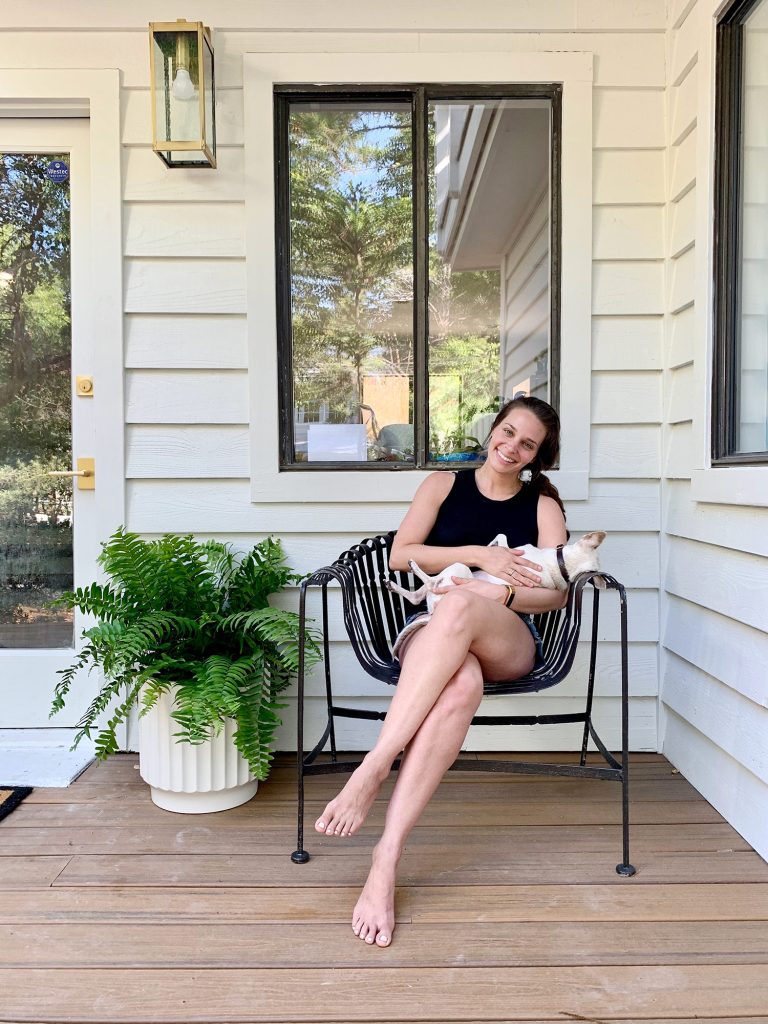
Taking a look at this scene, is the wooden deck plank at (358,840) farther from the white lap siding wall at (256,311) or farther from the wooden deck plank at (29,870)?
the white lap siding wall at (256,311)

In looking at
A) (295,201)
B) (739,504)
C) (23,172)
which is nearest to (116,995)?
(739,504)

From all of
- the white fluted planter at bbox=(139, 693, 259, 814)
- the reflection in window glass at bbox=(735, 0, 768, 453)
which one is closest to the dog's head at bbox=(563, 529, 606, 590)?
the reflection in window glass at bbox=(735, 0, 768, 453)

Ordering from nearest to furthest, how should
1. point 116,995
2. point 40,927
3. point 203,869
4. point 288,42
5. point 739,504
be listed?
1. point 116,995
2. point 40,927
3. point 203,869
4. point 739,504
5. point 288,42

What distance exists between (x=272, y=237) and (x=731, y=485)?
1619 mm

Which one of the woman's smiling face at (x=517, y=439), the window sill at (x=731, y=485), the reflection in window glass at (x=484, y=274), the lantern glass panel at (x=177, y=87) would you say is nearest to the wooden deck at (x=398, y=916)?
the window sill at (x=731, y=485)

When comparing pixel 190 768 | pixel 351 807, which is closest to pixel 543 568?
pixel 351 807

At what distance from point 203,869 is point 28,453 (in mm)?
1571

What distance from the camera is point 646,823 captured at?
2.04 m

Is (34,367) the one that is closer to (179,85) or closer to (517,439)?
(179,85)

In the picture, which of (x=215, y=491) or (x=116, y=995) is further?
(x=215, y=491)

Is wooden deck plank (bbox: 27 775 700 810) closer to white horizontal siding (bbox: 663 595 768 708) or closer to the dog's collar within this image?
white horizontal siding (bbox: 663 595 768 708)

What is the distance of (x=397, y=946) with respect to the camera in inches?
59.1

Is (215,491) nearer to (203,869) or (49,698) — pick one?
(49,698)

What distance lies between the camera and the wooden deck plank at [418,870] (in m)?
1.75
